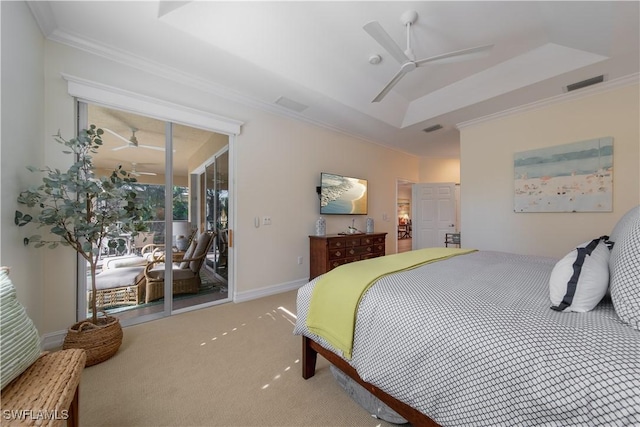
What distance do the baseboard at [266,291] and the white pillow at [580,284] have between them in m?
3.00

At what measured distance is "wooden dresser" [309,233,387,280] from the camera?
3.64 metres

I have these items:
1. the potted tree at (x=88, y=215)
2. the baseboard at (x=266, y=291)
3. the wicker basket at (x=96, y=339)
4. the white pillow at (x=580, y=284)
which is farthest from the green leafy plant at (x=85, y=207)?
the white pillow at (x=580, y=284)

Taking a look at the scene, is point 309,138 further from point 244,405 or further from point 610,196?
point 610,196

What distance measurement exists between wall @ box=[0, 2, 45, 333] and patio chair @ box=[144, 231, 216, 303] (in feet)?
2.76

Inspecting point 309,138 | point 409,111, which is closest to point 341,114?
point 309,138

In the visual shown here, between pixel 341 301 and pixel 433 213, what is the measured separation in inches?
211

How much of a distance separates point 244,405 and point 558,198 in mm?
4091

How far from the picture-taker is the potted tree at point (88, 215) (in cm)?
176

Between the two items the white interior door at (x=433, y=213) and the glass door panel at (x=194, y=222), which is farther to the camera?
the white interior door at (x=433, y=213)

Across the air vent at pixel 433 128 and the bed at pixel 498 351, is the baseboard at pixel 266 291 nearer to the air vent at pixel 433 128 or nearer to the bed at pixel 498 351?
the bed at pixel 498 351

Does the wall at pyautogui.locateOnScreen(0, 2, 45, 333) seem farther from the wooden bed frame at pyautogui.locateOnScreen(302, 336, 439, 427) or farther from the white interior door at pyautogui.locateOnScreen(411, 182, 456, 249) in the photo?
the white interior door at pyautogui.locateOnScreen(411, 182, 456, 249)

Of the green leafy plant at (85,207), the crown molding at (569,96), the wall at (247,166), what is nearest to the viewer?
the green leafy plant at (85,207)

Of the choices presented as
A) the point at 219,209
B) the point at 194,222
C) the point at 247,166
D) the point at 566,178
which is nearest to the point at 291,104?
the point at 247,166

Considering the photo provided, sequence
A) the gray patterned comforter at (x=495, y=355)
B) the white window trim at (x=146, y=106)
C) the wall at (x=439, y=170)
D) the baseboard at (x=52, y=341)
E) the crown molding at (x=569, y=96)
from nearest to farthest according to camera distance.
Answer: the gray patterned comforter at (x=495, y=355)
the baseboard at (x=52, y=341)
the white window trim at (x=146, y=106)
the crown molding at (x=569, y=96)
the wall at (x=439, y=170)
